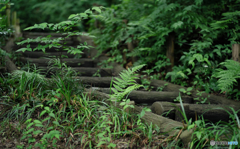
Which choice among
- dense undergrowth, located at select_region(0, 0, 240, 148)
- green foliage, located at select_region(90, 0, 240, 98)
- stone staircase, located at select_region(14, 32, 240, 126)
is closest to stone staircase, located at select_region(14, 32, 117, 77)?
stone staircase, located at select_region(14, 32, 240, 126)

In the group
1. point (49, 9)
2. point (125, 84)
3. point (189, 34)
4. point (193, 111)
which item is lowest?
point (193, 111)

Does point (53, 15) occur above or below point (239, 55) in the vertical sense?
above

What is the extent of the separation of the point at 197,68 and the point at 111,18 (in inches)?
111

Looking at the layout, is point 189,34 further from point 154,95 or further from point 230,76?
point 154,95

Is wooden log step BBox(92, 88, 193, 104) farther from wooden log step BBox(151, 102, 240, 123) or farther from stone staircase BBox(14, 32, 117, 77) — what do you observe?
stone staircase BBox(14, 32, 117, 77)

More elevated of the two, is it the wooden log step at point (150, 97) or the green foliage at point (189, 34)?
the green foliage at point (189, 34)

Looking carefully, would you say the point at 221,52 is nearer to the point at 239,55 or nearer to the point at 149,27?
the point at 239,55

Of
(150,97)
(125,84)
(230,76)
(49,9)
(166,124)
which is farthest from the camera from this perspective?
(49,9)

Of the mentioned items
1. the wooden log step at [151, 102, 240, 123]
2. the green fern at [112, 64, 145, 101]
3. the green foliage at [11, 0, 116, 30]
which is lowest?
the wooden log step at [151, 102, 240, 123]

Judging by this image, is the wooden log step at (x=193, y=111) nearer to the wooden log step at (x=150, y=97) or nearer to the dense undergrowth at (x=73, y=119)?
the dense undergrowth at (x=73, y=119)

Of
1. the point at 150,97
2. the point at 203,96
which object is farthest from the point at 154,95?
the point at 203,96

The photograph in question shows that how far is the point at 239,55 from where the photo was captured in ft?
11.0

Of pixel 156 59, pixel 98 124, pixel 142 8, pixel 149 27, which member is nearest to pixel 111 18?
pixel 142 8

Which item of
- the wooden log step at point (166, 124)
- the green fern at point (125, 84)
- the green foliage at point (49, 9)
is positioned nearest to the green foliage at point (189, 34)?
the green fern at point (125, 84)
